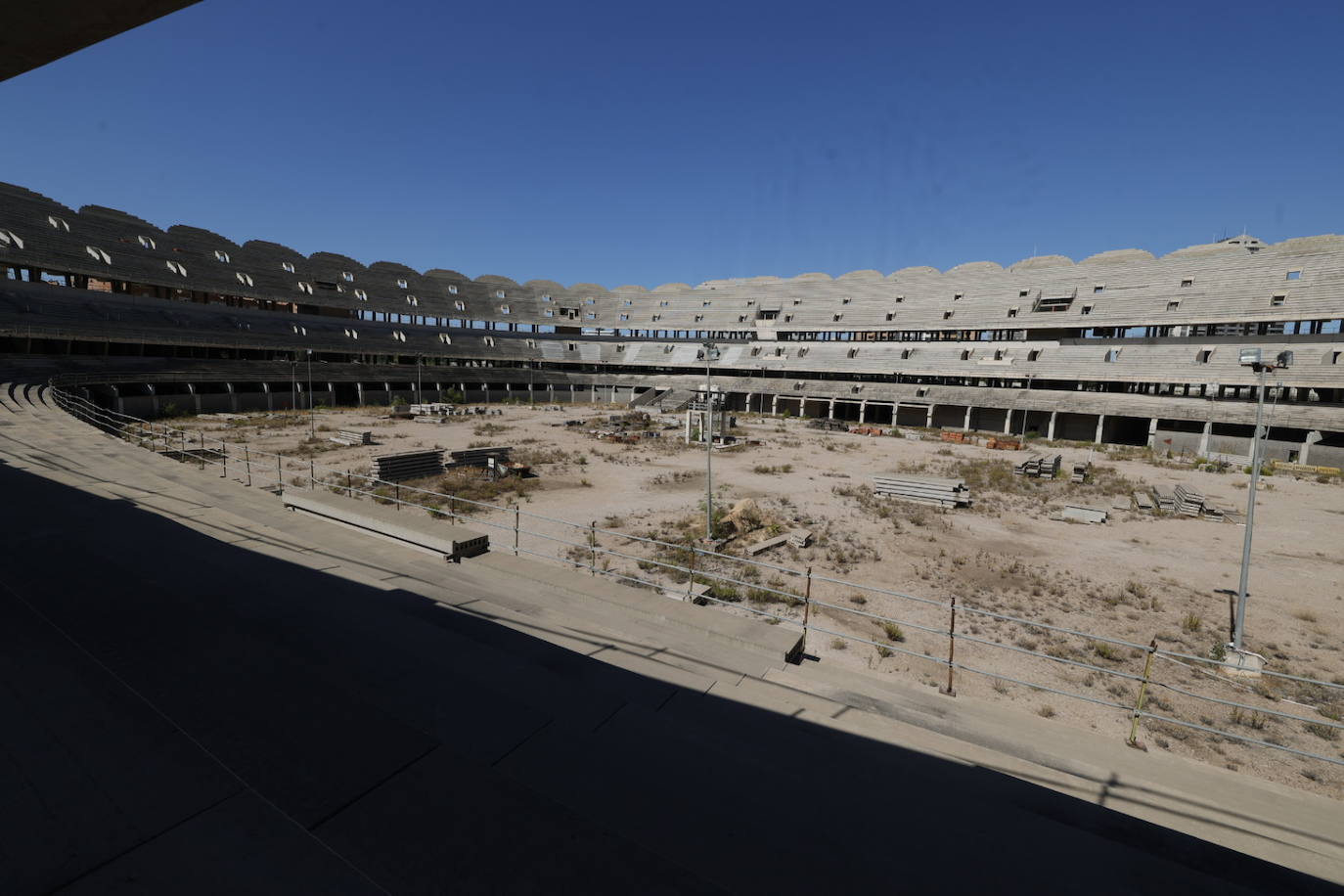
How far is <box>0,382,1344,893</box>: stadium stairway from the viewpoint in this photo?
202cm

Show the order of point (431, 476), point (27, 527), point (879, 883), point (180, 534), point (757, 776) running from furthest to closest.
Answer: point (431, 476) → point (180, 534) → point (27, 527) → point (757, 776) → point (879, 883)

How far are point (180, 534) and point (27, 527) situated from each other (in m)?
1.36

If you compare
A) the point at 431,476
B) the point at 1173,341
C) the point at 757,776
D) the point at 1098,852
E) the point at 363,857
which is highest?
the point at 1173,341

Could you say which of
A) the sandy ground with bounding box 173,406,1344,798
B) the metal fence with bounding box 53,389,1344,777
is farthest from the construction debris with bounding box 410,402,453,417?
the metal fence with bounding box 53,389,1344,777

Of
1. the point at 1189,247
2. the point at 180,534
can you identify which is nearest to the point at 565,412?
the point at 180,534

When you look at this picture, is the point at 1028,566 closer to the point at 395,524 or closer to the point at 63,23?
the point at 395,524

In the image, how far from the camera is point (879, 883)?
96.0 inches

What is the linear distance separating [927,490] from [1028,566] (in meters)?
7.53

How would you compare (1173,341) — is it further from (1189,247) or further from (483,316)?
(483,316)

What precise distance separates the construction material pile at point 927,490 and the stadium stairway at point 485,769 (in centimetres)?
1727

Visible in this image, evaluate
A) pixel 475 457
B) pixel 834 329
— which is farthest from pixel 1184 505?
pixel 834 329

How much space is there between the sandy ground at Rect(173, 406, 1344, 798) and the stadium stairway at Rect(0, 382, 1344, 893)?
6.63 ft

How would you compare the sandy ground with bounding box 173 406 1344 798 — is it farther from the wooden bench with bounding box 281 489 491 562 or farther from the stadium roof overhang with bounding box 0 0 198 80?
the stadium roof overhang with bounding box 0 0 198 80

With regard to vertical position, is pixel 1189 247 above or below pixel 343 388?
above
